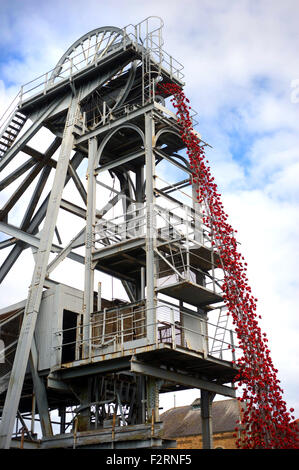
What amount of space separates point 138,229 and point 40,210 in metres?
6.63

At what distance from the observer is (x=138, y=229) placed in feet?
82.5

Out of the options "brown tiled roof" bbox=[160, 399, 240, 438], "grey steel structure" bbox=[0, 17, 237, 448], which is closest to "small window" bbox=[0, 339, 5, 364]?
"grey steel structure" bbox=[0, 17, 237, 448]

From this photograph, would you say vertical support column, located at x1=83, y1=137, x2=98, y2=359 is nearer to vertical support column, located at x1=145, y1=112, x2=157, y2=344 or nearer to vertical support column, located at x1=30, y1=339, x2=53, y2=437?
vertical support column, located at x1=30, y1=339, x2=53, y2=437

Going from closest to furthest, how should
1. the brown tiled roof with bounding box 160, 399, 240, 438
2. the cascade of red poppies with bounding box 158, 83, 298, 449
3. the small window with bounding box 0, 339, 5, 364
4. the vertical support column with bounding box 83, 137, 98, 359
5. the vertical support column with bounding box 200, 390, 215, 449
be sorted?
1. the cascade of red poppies with bounding box 158, 83, 298, 449
2. the vertical support column with bounding box 83, 137, 98, 359
3. the vertical support column with bounding box 200, 390, 215, 449
4. the small window with bounding box 0, 339, 5, 364
5. the brown tiled roof with bounding box 160, 399, 240, 438

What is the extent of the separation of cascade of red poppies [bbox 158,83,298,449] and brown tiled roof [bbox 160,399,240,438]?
2718 centimetres

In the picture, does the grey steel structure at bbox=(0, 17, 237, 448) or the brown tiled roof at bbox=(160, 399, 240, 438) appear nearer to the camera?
the grey steel structure at bbox=(0, 17, 237, 448)

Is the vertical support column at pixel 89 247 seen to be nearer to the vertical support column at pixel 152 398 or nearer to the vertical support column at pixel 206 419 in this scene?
the vertical support column at pixel 152 398

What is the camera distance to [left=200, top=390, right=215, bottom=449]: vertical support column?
2277cm

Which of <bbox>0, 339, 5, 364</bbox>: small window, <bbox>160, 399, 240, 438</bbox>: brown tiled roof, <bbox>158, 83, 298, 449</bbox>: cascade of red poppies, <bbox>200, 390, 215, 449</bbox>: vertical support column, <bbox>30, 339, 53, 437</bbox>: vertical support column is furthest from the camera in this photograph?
<bbox>160, 399, 240, 438</bbox>: brown tiled roof

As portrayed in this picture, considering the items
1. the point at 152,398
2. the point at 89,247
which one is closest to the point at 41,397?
the point at 152,398

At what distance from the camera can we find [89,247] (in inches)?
949

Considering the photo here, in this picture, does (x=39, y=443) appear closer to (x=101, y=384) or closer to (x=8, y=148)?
(x=101, y=384)

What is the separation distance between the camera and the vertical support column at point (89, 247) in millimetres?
22594

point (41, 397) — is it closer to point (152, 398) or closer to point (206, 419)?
point (152, 398)
